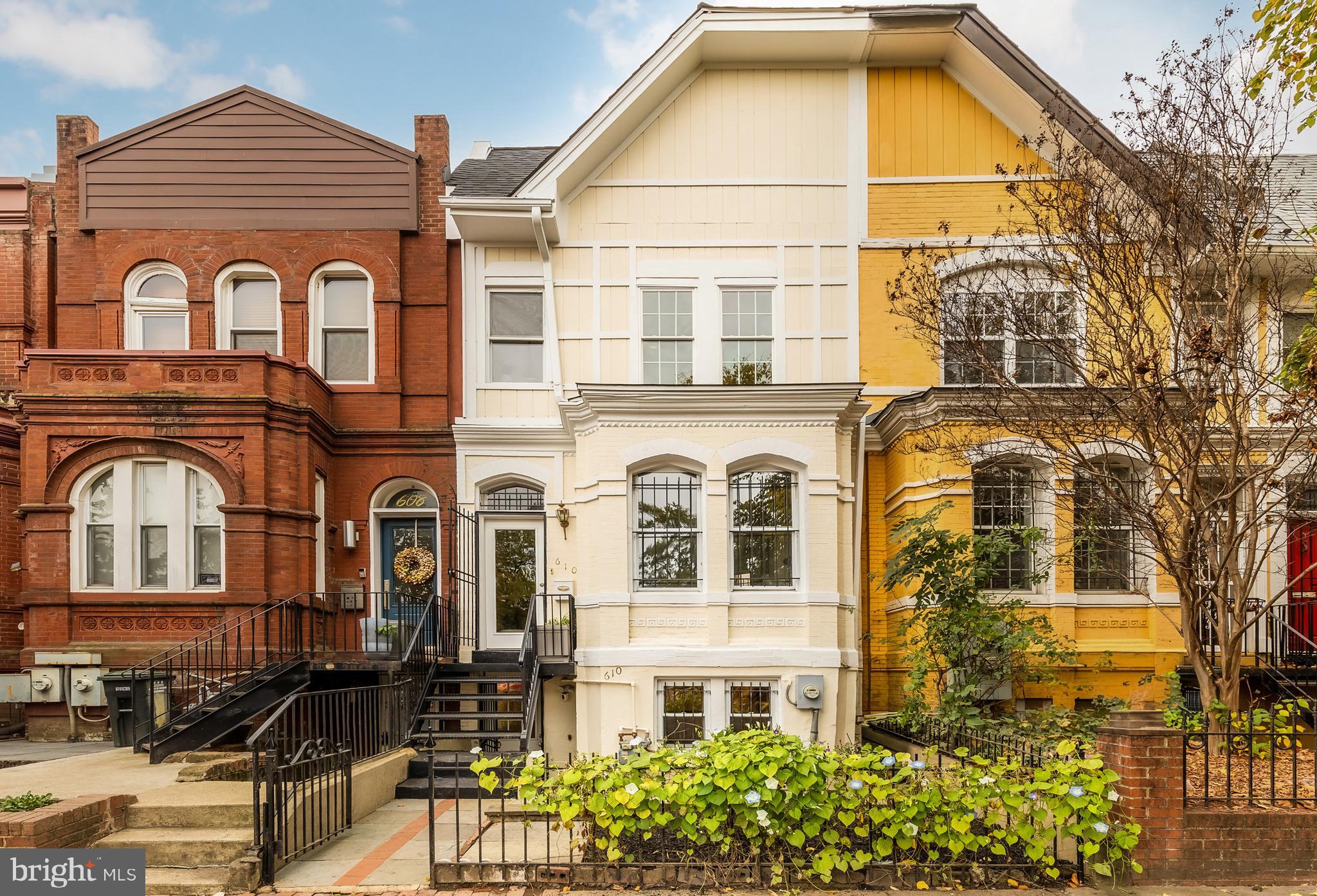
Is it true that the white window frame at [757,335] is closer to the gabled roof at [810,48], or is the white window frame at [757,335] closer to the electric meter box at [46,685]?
the gabled roof at [810,48]

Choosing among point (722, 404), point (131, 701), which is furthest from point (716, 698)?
point (131, 701)

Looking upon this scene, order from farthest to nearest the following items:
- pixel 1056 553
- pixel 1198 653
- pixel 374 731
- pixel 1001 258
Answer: pixel 1001 258 < pixel 1056 553 < pixel 374 731 < pixel 1198 653

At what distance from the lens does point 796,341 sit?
14.4 metres

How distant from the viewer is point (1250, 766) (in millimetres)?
6426

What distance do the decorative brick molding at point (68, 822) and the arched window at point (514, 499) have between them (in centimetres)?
740

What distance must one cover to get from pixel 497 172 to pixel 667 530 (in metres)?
7.56

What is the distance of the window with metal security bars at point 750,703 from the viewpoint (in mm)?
11445

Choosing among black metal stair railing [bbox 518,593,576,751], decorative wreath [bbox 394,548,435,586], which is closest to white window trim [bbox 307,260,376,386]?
decorative wreath [bbox 394,548,435,586]

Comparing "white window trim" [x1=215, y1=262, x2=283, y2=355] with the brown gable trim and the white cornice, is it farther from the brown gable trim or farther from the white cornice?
the white cornice

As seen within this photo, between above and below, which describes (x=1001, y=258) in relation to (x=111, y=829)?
above

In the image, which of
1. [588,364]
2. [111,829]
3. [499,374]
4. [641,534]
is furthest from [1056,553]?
[111,829]

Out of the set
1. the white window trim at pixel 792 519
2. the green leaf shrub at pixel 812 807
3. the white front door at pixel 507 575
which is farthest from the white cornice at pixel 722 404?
the green leaf shrub at pixel 812 807

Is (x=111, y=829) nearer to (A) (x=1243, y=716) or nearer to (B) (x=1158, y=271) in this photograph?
(A) (x=1243, y=716)

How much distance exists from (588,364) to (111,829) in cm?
882
